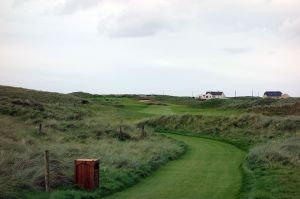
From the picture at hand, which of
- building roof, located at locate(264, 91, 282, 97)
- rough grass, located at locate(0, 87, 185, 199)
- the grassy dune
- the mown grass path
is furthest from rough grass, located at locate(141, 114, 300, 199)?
building roof, located at locate(264, 91, 282, 97)

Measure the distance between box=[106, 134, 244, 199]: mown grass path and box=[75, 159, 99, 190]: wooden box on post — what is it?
3.00 feet

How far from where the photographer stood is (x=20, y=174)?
1670 centimetres

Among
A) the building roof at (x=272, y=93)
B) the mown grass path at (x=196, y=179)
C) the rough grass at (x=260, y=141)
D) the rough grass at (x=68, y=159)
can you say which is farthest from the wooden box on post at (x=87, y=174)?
the building roof at (x=272, y=93)

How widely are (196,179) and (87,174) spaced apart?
5.82 meters

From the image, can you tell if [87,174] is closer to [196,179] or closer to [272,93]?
[196,179]

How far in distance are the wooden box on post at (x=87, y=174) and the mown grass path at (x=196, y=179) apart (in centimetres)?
91

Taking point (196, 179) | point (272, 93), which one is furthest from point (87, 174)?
point (272, 93)

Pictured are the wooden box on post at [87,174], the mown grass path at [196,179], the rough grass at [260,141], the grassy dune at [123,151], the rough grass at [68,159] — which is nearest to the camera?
A: the rough grass at [68,159]

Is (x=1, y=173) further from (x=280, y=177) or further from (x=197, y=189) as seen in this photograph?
(x=280, y=177)

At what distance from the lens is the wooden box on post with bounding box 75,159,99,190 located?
1756 cm

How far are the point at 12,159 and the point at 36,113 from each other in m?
34.0

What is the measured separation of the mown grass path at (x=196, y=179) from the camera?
58.9 feet

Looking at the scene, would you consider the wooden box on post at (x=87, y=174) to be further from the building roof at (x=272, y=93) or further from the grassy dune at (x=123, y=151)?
the building roof at (x=272, y=93)

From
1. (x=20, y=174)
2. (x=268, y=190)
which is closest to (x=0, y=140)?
(x=20, y=174)
